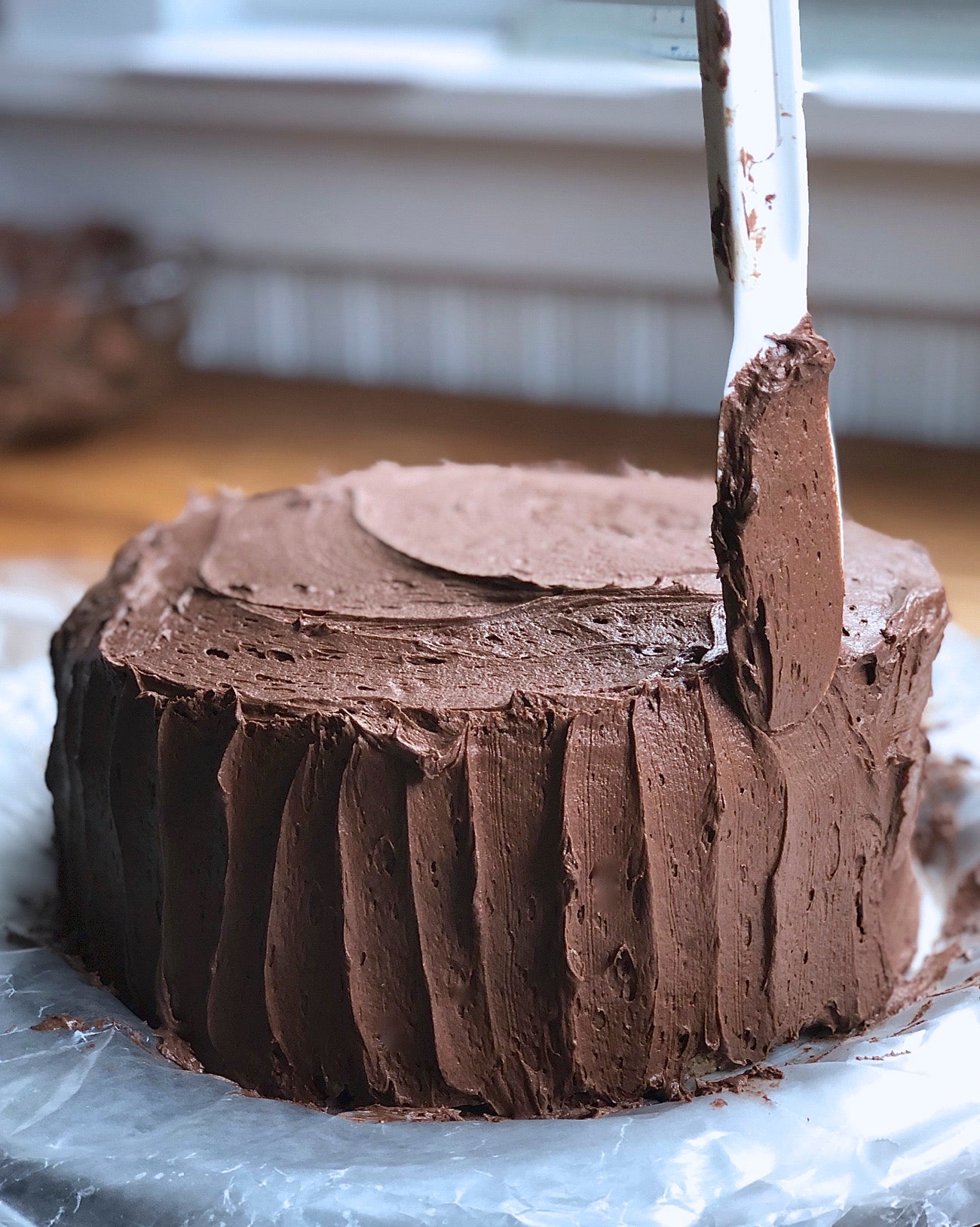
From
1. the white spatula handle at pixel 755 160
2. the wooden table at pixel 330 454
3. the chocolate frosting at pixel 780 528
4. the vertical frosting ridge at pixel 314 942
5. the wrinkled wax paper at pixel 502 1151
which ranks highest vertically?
the white spatula handle at pixel 755 160

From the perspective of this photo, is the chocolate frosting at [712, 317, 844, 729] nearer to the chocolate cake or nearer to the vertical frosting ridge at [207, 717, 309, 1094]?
the chocolate cake

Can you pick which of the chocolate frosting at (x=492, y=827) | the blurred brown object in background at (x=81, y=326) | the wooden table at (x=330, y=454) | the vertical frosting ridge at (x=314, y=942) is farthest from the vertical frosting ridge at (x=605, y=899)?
the blurred brown object in background at (x=81, y=326)

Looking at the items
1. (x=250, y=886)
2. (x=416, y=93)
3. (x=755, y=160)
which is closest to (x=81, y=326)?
(x=416, y=93)

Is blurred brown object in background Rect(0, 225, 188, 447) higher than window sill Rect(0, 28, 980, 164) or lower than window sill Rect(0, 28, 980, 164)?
lower

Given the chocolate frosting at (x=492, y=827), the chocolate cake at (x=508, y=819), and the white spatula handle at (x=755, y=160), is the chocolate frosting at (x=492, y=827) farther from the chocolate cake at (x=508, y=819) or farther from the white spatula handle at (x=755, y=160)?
the white spatula handle at (x=755, y=160)

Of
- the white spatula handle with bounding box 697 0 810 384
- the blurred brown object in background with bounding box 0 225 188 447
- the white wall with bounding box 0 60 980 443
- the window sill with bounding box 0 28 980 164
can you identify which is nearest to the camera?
the white spatula handle with bounding box 697 0 810 384

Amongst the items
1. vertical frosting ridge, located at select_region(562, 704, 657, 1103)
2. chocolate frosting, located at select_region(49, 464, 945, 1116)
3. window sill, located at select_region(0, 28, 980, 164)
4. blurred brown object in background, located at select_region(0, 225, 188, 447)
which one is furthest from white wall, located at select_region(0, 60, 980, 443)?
vertical frosting ridge, located at select_region(562, 704, 657, 1103)

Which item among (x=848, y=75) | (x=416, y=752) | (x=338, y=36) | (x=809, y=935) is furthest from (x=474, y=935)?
A: (x=338, y=36)

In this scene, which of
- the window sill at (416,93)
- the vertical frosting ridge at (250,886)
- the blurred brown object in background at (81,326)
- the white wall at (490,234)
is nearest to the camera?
the vertical frosting ridge at (250,886)
